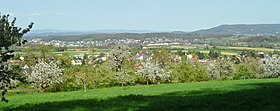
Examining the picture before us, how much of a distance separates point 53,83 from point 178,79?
97.0ft

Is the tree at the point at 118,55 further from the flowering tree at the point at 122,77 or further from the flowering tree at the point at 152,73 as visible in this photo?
the flowering tree at the point at 122,77

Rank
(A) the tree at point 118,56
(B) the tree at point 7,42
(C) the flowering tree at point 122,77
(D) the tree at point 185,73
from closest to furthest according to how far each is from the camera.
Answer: (B) the tree at point 7,42
(C) the flowering tree at point 122,77
(A) the tree at point 118,56
(D) the tree at point 185,73

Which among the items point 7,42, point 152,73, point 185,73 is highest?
point 7,42

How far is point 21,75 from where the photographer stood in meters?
10.6

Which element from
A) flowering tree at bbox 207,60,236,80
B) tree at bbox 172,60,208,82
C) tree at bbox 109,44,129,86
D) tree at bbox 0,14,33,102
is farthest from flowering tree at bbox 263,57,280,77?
tree at bbox 0,14,33,102

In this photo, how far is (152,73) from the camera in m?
78.9

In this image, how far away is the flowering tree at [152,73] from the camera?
7862 centimetres

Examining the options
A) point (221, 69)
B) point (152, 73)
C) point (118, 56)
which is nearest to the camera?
point (152, 73)

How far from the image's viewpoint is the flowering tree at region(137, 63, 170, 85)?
7862 centimetres

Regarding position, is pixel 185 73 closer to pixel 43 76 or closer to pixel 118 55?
pixel 118 55

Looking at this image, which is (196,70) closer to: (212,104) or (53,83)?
(53,83)

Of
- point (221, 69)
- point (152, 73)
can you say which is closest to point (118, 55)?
point (152, 73)

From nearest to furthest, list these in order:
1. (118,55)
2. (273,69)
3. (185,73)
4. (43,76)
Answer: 1. (43,76)
2. (118,55)
3. (185,73)
4. (273,69)

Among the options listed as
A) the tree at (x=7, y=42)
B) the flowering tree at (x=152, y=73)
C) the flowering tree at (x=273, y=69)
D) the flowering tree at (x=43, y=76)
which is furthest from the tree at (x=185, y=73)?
the tree at (x=7, y=42)
